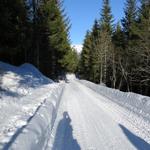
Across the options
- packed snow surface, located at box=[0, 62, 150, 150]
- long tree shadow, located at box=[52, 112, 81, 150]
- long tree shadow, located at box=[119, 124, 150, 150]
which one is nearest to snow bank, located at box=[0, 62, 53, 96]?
packed snow surface, located at box=[0, 62, 150, 150]

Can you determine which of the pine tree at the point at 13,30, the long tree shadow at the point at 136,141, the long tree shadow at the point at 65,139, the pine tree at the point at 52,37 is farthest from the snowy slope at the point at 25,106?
the pine tree at the point at 52,37

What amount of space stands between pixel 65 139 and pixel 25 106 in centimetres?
498

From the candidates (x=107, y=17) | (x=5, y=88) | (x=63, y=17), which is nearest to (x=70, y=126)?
(x=5, y=88)

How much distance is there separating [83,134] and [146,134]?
1.92m

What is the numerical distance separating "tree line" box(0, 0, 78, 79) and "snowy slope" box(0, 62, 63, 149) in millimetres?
2543

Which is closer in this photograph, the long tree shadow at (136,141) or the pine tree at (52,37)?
the long tree shadow at (136,141)

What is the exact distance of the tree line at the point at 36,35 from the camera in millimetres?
25562

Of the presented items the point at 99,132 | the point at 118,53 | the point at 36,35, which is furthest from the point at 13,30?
the point at 118,53

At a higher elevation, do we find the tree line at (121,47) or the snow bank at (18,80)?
the tree line at (121,47)

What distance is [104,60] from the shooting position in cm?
4969

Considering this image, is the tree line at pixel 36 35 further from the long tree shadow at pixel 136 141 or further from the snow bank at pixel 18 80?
the long tree shadow at pixel 136 141

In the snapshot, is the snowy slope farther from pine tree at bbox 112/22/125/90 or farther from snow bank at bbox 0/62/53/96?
pine tree at bbox 112/22/125/90

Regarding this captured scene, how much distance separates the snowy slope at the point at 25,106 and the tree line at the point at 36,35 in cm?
254

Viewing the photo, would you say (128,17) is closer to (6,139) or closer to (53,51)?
(53,51)
